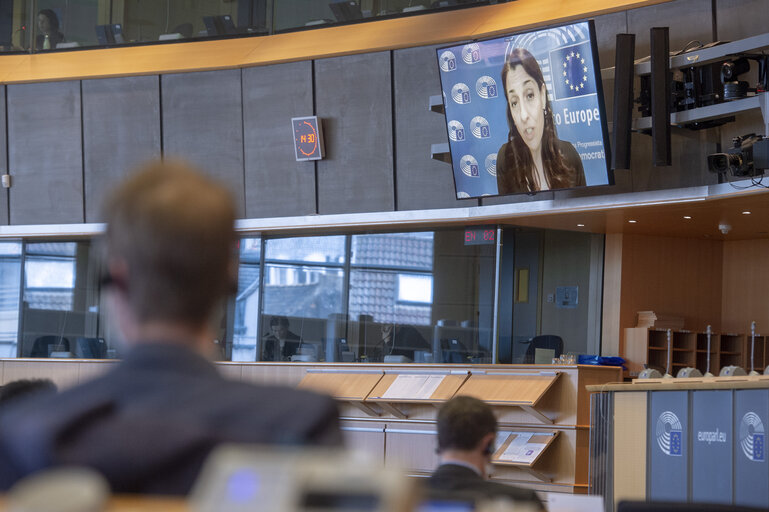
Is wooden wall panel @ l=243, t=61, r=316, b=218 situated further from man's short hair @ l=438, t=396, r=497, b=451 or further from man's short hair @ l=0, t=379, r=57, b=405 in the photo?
man's short hair @ l=438, t=396, r=497, b=451

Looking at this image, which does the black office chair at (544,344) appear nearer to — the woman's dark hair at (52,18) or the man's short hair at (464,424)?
the woman's dark hair at (52,18)

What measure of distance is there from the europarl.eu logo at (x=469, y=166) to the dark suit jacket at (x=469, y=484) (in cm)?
692

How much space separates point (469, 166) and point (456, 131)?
1.20 ft

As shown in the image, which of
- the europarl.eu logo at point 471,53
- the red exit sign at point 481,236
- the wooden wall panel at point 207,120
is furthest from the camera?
the wooden wall panel at point 207,120

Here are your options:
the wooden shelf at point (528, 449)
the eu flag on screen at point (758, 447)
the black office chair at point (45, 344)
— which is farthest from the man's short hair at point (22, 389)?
the black office chair at point (45, 344)

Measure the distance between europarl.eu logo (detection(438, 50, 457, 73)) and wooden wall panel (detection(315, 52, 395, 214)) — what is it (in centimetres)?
118

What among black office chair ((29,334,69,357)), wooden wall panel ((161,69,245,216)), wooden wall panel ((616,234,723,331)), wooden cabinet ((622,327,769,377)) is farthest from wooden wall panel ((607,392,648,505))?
black office chair ((29,334,69,357))

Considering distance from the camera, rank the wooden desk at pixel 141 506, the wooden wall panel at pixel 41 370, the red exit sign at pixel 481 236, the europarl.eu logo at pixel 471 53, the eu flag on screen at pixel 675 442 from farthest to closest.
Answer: the wooden wall panel at pixel 41 370
the red exit sign at pixel 481 236
the europarl.eu logo at pixel 471 53
the eu flag on screen at pixel 675 442
the wooden desk at pixel 141 506

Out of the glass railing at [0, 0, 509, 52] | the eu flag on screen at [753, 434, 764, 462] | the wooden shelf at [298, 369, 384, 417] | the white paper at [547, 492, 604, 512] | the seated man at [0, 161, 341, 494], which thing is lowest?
the wooden shelf at [298, 369, 384, 417]

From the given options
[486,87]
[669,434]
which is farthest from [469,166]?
[669,434]

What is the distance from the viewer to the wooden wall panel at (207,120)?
11.5 metres

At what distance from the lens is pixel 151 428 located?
714 millimetres

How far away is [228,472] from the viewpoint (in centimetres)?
51

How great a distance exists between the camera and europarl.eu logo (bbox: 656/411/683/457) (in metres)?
6.04
